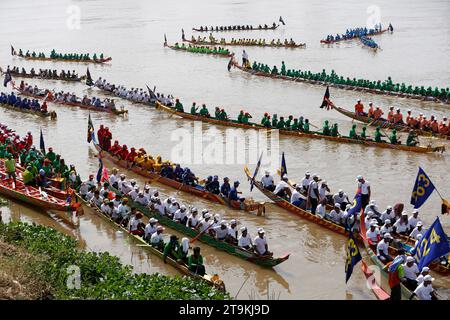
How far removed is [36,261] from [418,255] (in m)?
7.55

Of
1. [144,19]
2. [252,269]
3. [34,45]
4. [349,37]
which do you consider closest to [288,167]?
[252,269]

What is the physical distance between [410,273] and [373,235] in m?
Result: 2.08

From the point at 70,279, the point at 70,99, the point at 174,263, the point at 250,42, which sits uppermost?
the point at 250,42

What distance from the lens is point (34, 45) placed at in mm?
58562

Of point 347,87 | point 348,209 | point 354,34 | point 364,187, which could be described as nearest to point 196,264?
point 348,209

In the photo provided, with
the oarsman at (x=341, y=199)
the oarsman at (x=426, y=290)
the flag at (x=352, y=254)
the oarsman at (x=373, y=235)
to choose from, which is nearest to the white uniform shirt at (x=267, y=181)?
the oarsman at (x=341, y=199)

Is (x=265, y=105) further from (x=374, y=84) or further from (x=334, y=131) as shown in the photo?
(x=334, y=131)

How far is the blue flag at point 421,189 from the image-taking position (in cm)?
1488

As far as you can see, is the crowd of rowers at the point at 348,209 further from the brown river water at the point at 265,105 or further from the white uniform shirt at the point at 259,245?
the white uniform shirt at the point at 259,245

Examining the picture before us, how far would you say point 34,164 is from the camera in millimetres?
19234

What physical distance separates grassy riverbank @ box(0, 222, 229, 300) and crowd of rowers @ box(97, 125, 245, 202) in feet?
18.3

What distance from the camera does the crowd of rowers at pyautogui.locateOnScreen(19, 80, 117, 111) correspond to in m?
30.4
